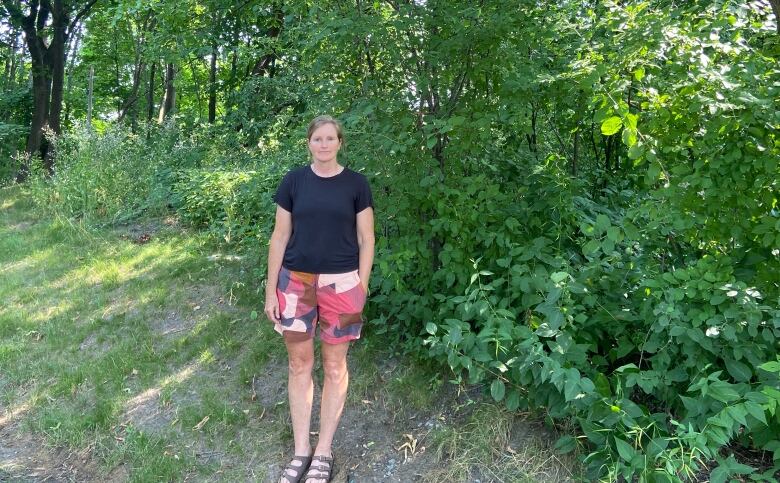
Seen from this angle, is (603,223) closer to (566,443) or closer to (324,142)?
(566,443)

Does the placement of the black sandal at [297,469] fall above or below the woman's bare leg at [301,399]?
below

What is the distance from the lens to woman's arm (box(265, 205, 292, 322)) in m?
2.95

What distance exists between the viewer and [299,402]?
10.3 ft

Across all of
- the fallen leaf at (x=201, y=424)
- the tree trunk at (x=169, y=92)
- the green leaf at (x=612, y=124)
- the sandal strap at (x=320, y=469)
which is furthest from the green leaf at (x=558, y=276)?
the tree trunk at (x=169, y=92)

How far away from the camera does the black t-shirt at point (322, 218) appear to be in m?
2.87

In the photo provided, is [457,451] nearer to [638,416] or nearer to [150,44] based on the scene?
[638,416]

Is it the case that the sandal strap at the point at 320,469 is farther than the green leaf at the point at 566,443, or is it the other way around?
the sandal strap at the point at 320,469

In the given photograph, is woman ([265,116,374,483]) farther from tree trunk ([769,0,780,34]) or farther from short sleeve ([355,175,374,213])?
tree trunk ([769,0,780,34])

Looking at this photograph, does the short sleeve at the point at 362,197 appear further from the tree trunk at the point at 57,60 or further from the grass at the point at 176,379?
the tree trunk at the point at 57,60

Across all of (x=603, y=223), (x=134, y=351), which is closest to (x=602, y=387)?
(x=603, y=223)

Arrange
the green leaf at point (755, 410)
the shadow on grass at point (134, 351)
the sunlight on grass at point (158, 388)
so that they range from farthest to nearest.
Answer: the sunlight on grass at point (158, 388)
the shadow on grass at point (134, 351)
the green leaf at point (755, 410)

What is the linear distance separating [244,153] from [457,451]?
6.46 m

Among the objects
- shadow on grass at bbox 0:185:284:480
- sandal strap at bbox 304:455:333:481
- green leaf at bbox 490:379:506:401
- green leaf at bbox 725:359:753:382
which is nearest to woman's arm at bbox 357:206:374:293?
green leaf at bbox 490:379:506:401

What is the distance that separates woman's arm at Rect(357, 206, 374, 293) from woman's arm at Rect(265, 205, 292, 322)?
0.37 metres
